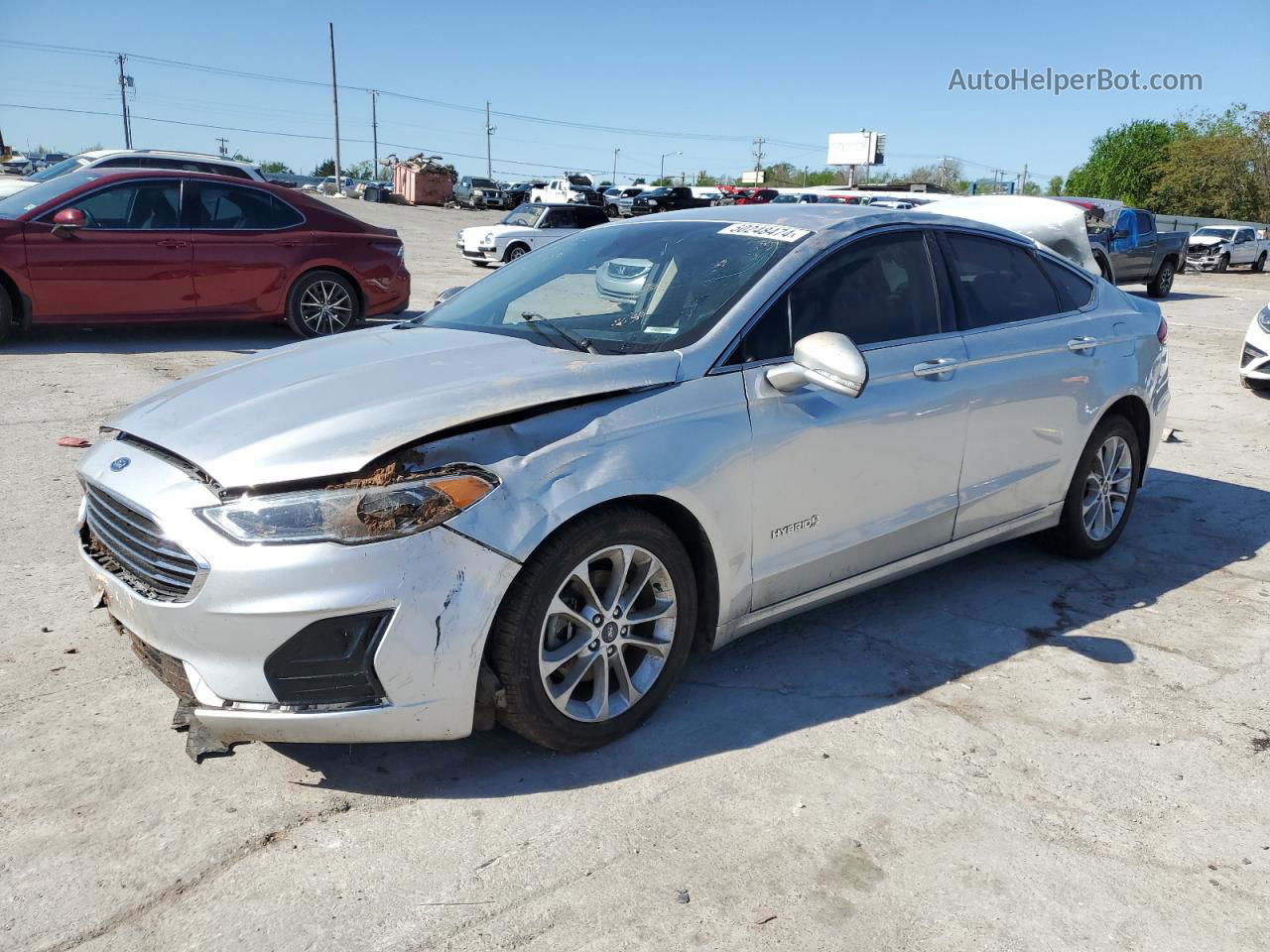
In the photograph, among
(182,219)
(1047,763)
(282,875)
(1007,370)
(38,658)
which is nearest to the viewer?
(282,875)

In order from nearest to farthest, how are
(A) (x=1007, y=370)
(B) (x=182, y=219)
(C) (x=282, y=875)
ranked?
(C) (x=282, y=875) → (A) (x=1007, y=370) → (B) (x=182, y=219)

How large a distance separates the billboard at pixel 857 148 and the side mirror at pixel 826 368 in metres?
83.1

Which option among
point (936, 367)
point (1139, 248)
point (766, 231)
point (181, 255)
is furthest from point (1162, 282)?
point (766, 231)

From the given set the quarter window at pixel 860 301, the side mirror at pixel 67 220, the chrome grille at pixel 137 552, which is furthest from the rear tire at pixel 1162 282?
the chrome grille at pixel 137 552

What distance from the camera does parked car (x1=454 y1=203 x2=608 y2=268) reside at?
21844mm

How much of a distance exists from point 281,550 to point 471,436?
0.59 meters

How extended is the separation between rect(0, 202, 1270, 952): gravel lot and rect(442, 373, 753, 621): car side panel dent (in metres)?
0.67

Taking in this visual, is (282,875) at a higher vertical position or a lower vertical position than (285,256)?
lower

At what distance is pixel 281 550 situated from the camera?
8.58 ft

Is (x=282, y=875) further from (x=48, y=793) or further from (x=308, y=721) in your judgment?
(x=48, y=793)

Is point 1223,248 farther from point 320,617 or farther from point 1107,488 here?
point 320,617

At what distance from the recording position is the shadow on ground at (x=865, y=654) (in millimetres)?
3082

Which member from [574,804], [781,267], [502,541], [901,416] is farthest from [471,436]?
[901,416]

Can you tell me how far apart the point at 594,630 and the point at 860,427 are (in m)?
1.27
